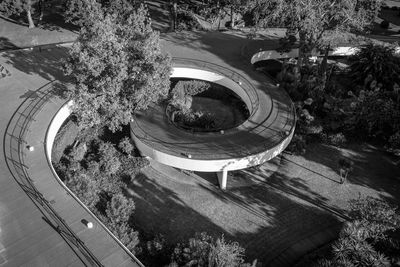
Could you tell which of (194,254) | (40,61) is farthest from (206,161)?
(40,61)

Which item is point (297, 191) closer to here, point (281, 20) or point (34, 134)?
point (281, 20)

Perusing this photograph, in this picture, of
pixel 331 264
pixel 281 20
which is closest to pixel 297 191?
pixel 331 264

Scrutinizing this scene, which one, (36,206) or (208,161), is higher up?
(208,161)

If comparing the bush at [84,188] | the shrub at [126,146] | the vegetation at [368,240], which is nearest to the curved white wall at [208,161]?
the shrub at [126,146]

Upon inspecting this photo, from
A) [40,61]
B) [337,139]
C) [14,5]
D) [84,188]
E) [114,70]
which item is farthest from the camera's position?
[14,5]

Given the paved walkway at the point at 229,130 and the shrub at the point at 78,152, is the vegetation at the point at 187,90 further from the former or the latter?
the shrub at the point at 78,152

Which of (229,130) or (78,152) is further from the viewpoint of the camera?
(229,130)

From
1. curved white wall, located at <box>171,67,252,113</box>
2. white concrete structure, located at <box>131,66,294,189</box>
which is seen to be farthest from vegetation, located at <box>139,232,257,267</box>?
curved white wall, located at <box>171,67,252,113</box>

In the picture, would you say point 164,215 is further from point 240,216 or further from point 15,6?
point 15,6
